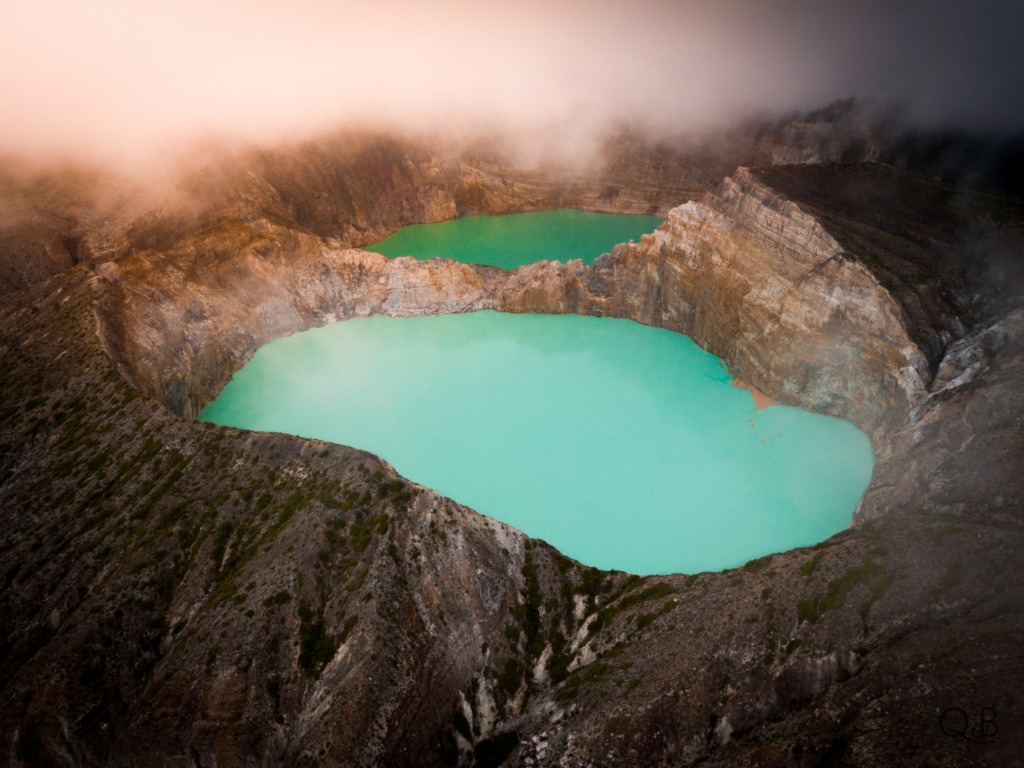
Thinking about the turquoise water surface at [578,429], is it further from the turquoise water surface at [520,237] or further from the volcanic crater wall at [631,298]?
the turquoise water surface at [520,237]

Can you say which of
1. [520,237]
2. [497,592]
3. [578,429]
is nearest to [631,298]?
[578,429]

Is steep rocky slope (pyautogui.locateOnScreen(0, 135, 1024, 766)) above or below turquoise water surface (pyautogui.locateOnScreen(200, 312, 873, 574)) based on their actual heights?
above

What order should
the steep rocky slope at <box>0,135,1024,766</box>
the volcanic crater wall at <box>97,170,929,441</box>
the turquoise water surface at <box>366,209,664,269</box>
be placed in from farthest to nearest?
the turquoise water surface at <box>366,209,664,269</box> → the volcanic crater wall at <box>97,170,929,441</box> → the steep rocky slope at <box>0,135,1024,766</box>

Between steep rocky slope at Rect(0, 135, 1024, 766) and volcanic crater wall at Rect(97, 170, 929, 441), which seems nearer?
steep rocky slope at Rect(0, 135, 1024, 766)

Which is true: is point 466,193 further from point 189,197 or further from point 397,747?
point 397,747

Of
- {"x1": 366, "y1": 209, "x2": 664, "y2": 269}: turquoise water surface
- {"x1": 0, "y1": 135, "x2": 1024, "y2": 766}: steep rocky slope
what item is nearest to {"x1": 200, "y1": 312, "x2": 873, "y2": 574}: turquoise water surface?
{"x1": 0, "y1": 135, "x2": 1024, "y2": 766}: steep rocky slope

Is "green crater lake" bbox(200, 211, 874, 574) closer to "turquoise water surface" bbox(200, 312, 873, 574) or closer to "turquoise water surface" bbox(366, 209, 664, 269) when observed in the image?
"turquoise water surface" bbox(200, 312, 873, 574)
